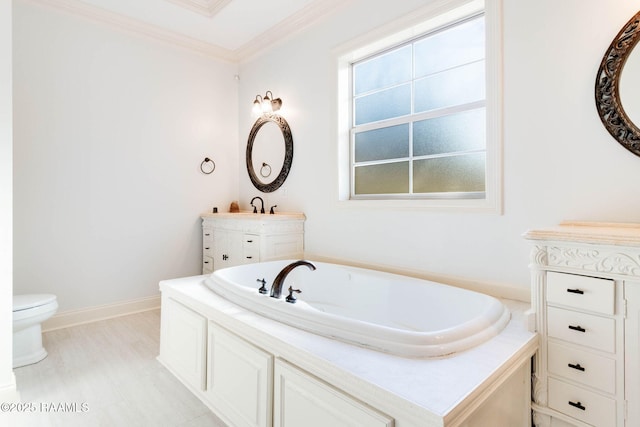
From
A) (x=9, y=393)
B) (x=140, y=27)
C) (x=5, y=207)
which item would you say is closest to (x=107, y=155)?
(x=140, y=27)

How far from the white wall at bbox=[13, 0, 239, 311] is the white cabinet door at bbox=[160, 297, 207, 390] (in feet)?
4.33

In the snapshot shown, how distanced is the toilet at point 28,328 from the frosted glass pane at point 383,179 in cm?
243

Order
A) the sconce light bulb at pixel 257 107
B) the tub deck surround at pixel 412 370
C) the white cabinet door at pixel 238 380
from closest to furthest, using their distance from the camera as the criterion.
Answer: the tub deck surround at pixel 412 370, the white cabinet door at pixel 238 380, the sconce light bulb at pixel 257 107

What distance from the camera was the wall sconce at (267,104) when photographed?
339 cm

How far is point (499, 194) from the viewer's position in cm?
194

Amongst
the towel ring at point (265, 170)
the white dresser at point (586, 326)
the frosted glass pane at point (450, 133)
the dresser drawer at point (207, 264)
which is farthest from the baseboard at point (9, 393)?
the frosted glass pane at point (450, 133)

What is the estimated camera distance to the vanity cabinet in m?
2.94

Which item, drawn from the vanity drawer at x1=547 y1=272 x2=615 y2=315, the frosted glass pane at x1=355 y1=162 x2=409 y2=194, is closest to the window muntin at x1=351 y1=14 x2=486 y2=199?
the frosted glass pane at x1=355 y1=162 x2=409 y2=194

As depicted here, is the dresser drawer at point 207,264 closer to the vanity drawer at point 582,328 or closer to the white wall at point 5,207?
the white wall at point 5,207

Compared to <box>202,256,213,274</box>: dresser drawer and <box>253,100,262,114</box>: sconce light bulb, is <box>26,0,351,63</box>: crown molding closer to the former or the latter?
<box>253,100,262,114</box>: sconce light bulb

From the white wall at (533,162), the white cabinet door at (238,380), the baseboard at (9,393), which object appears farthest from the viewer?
the baseboard at (9,393)

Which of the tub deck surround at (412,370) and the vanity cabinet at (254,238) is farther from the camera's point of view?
the vanity cabinet at (254,238)

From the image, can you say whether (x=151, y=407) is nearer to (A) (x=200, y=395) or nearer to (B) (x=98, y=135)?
(A) (x=200, y=395)

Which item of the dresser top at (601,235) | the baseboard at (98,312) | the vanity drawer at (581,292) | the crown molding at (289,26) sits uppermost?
the crown molding at (289,26)
